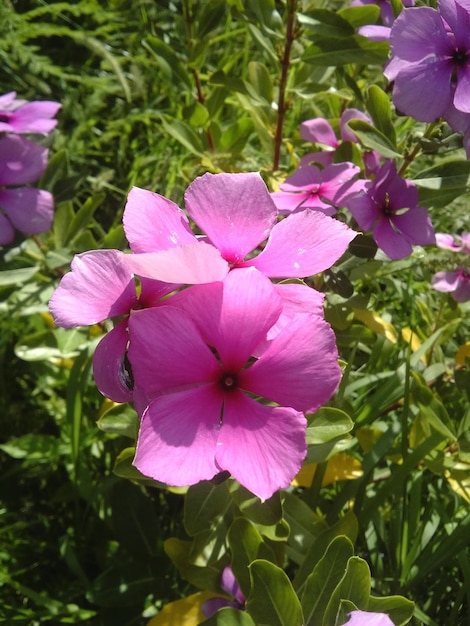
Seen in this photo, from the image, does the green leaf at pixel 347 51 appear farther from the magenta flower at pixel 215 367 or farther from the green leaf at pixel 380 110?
the magenta flower at pixel 215 367

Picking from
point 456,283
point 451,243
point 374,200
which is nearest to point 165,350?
point 374,200

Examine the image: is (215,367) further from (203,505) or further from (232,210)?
(203,505)

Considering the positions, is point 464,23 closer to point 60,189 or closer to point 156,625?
point 60,189

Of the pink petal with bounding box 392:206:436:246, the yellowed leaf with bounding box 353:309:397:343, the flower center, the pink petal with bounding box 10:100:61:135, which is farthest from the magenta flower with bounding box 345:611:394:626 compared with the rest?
the pink petal with bounding box 10:100:61:135

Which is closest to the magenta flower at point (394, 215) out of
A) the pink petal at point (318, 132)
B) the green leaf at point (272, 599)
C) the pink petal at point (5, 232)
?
the pink petal at point (318, 132)

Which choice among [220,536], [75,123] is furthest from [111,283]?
[75,123]

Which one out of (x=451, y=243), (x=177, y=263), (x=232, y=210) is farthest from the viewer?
(x=451, y=243)
